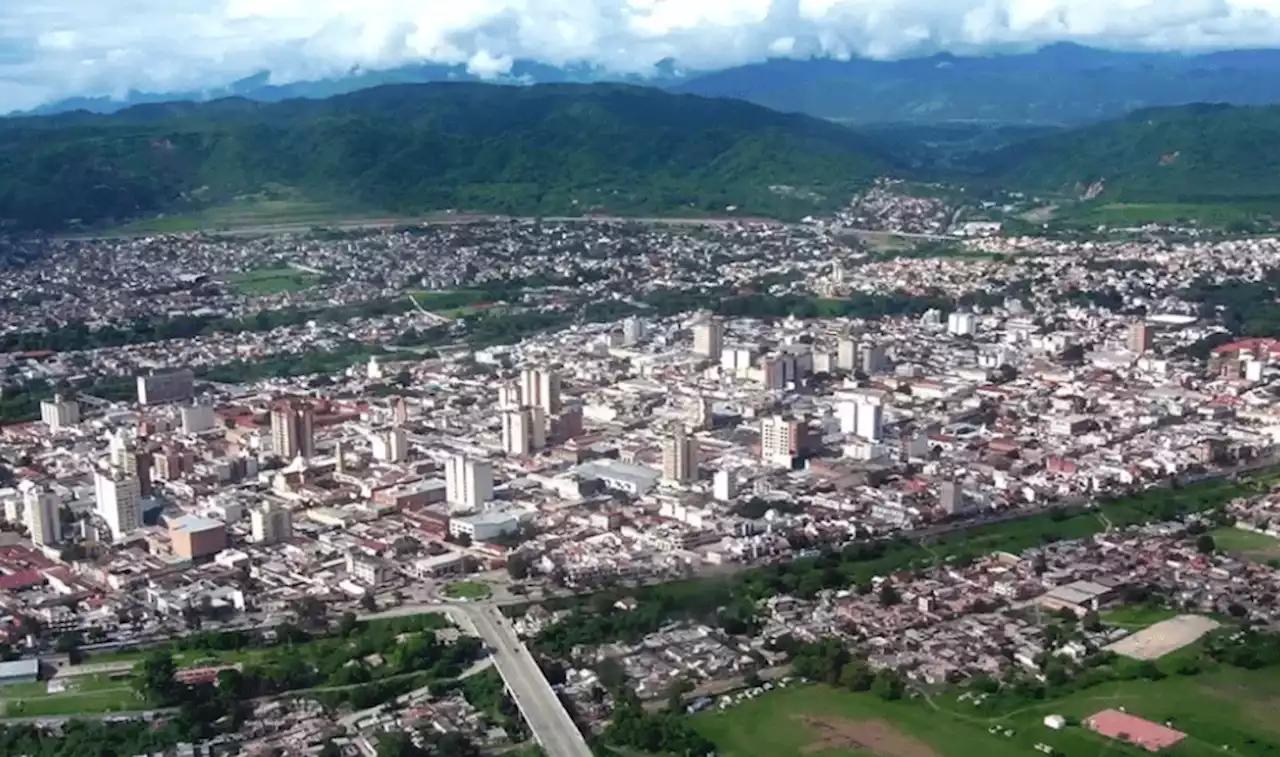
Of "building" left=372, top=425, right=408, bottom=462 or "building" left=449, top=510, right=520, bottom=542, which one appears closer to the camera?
"building" left=449, top=510, right=520, bottom=542

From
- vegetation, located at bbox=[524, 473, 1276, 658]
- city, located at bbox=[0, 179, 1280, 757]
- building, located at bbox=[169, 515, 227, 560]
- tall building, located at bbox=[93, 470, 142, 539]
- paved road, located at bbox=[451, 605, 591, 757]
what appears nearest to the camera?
paved road, located at bbox=[451, 605, 591, 757]

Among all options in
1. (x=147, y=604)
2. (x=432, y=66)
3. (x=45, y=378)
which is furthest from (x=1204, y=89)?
(x=147, y=604)

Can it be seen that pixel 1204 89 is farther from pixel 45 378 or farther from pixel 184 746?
pixel 184 746

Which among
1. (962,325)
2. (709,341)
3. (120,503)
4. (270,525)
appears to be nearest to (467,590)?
(270,525)

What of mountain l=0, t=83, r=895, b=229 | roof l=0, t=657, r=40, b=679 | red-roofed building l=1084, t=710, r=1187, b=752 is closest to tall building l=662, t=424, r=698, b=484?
red-roofed building l=1084, t=710, r=1187, b=752

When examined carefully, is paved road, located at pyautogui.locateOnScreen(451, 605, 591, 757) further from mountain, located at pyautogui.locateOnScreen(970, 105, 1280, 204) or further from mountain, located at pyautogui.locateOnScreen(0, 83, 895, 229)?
mountain, located at pyautogui.locateOnScreen(970, 105, 1280, 204)

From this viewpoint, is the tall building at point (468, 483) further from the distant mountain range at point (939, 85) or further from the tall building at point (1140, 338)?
the distant mountain range at point (939, 85)

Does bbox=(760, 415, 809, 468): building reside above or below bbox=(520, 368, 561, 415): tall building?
below

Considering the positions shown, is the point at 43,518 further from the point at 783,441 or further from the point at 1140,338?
the point at 1140,338

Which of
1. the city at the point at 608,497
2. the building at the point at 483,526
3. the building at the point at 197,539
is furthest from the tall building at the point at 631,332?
the building at the point at 197,539
